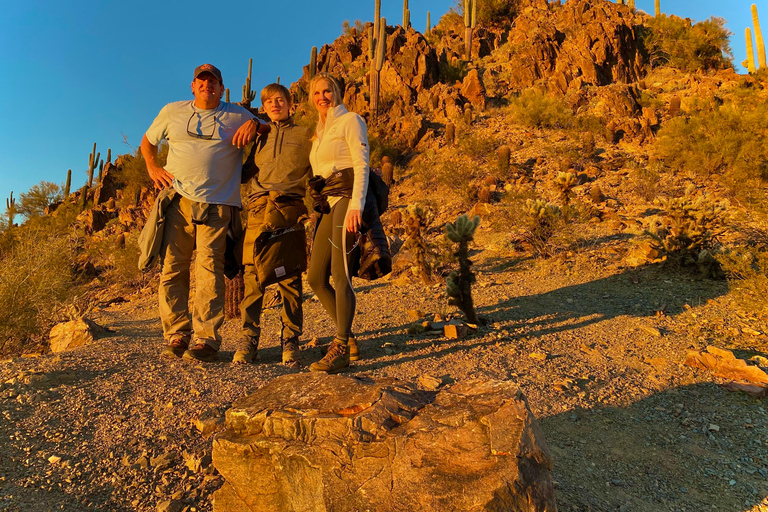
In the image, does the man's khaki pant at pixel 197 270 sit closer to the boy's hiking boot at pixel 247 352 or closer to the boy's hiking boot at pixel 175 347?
the boy's hiking boot at pixel 175 347

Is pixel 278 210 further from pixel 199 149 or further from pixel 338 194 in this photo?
pixel 199 149

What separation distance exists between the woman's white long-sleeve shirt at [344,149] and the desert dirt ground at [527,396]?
1.34m

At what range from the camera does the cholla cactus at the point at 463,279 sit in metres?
4.59

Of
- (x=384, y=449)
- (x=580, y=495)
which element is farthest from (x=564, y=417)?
(x=384, y=449)

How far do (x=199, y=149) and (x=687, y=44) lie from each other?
84.9 feet

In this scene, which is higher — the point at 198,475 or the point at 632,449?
the point at 198,475

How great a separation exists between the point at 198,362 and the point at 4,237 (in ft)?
52.6

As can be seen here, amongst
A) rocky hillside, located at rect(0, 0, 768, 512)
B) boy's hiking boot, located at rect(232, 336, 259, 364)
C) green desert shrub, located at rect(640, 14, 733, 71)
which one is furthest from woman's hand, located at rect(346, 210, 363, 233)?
green desert shrub, located at rect(640, 14, 733, 71)

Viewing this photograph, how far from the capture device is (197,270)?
3.34m

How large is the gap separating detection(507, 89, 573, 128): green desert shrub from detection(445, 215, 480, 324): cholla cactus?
13236 mm

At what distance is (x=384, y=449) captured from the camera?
1.50m

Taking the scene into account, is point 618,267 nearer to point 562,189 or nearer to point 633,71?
point 562,189

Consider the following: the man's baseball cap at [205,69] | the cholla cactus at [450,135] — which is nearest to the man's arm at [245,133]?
the man's baseball cap at [205,69]

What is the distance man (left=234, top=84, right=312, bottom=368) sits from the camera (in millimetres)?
3371
